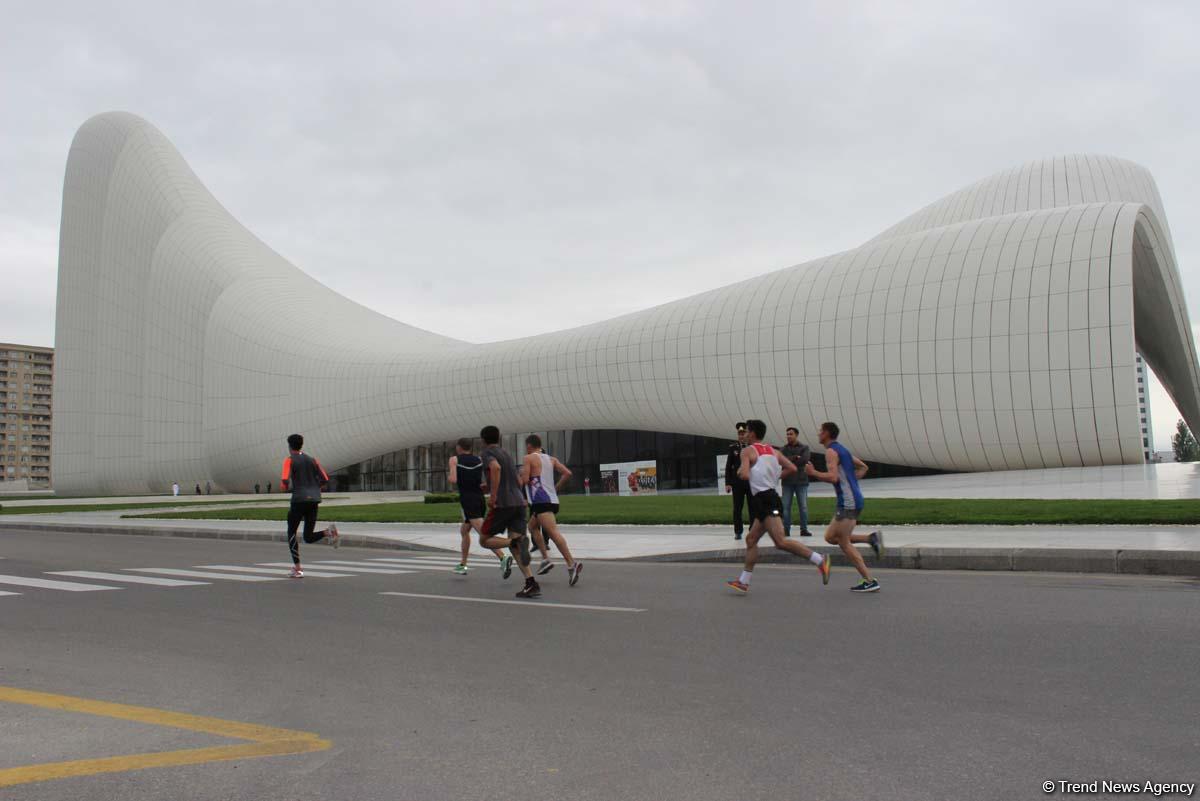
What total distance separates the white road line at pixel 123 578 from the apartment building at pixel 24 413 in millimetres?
149022

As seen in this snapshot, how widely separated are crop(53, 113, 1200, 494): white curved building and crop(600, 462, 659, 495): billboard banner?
7.94 m

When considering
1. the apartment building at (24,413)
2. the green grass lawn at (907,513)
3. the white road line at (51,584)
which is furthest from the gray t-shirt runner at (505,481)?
the apartment building at (24,413)

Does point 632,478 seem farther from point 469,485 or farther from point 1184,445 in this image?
point 1184,445

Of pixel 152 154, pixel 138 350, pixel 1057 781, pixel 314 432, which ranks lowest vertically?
pixel 1057 781

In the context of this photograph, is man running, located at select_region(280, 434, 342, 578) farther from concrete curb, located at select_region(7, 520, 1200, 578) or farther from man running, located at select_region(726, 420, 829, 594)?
man running, located at select_region(726, 420, 829, 594)

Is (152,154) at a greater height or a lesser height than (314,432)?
greater

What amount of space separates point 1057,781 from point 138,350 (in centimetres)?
6755

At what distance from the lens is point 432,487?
59250 mm

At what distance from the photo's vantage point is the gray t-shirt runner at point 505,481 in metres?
9.80

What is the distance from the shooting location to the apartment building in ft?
463

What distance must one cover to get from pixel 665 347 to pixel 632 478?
410 inches

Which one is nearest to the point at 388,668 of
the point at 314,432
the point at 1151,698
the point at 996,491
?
the point at 1151,698

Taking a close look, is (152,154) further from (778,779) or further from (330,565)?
(778,779)

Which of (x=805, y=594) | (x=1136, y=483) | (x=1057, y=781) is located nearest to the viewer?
(x=1057, y=781)
